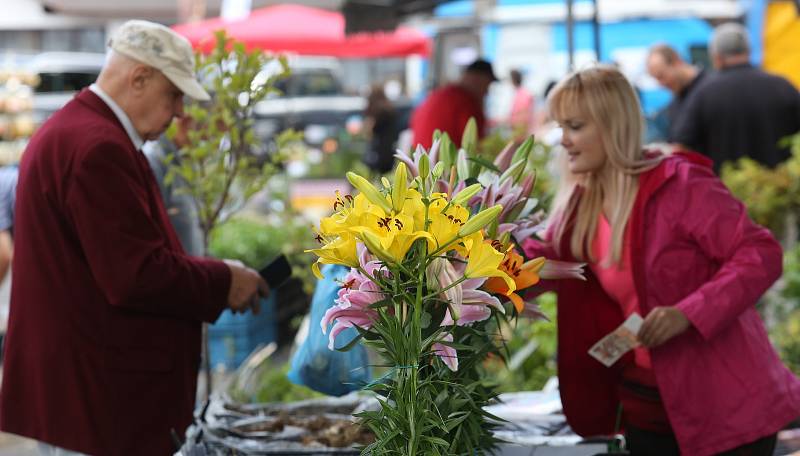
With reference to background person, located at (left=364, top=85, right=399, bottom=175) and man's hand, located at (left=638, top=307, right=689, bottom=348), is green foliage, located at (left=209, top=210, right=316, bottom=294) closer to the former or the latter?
man's hand, located at (left=638, top=307, right=689, bottom=348)

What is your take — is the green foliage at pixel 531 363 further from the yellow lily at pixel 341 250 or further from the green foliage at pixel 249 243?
the yellow lily at pixel 341 250

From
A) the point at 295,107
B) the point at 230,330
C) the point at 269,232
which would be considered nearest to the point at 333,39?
the point at 269,232

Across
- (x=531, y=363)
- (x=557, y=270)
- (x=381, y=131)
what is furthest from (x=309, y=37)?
(x=557, y=270)

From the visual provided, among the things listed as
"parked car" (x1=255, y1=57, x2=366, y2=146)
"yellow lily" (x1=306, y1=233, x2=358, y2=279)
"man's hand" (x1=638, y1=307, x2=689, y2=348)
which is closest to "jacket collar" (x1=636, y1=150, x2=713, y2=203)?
"man's hand" (x1=638, y1=307, x2=689, y2=348)

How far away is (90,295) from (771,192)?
421 centimetres

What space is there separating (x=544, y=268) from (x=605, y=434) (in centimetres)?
78

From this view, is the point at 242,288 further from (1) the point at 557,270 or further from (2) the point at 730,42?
(2) the point at 730,42

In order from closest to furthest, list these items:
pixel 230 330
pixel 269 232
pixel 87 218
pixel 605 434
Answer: pixel 87 218
pixel 605 434
pixel 230 330
pixel 269 232

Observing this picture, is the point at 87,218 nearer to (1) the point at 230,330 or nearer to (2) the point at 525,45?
(1) the point at 230,330

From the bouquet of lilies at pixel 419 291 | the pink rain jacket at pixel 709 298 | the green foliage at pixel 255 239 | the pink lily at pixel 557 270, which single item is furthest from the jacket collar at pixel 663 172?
the green foliage at pixel 255 239

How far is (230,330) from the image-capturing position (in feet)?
20.7

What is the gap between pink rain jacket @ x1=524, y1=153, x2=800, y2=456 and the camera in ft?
9.01

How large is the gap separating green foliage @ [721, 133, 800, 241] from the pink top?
3.14 meters

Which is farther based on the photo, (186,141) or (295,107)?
(295,107)
